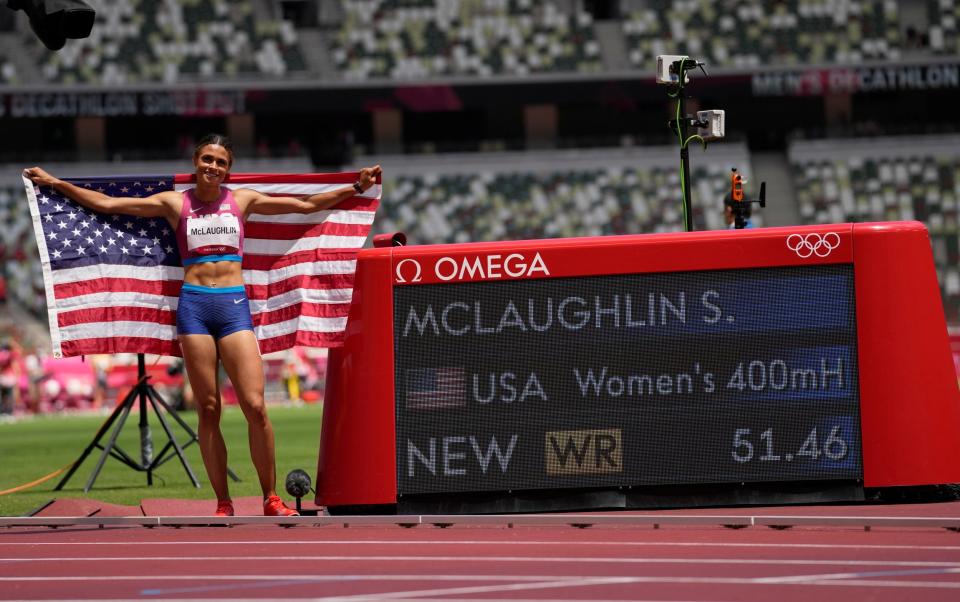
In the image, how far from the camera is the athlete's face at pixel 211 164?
27.1ft

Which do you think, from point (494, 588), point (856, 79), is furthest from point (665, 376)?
point (856, 79)

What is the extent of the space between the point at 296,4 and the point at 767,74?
46.2 ft

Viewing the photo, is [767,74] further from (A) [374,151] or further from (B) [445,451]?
(B) [445,451]

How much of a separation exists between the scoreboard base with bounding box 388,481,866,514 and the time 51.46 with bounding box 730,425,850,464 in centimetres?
13

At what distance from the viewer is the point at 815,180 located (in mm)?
42781

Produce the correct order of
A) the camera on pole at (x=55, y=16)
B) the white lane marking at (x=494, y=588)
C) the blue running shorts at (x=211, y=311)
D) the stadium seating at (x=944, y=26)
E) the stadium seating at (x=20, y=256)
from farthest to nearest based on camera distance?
the stadium seating at (x=944, y=26), the stadium seating at (x=20, y=256), the blue running shorts at (x=211, y=311), the camera on pole at (x=55, y=16), the white lane marking at (x=494, y=588)

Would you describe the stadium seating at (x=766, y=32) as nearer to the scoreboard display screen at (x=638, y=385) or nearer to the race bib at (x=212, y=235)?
the race bib at (x=212, y=235)

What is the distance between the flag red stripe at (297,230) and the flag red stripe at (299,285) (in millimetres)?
246

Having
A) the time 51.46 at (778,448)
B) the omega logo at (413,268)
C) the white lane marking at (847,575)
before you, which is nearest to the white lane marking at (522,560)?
the white lane marking at (847,575)

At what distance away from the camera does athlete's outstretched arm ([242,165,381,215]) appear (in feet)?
27.9

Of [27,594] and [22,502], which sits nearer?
[27,594]

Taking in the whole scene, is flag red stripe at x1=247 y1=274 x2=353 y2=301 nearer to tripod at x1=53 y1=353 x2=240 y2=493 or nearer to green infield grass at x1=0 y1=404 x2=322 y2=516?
green infield grass at x1=0 y1=404 x2=322 y2=516

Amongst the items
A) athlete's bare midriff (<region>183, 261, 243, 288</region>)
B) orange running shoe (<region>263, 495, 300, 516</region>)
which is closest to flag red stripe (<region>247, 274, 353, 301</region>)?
athlete's bare midriff (<region>183, 261, 243, 288</region>)

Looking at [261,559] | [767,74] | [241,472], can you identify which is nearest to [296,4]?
[767,74]
